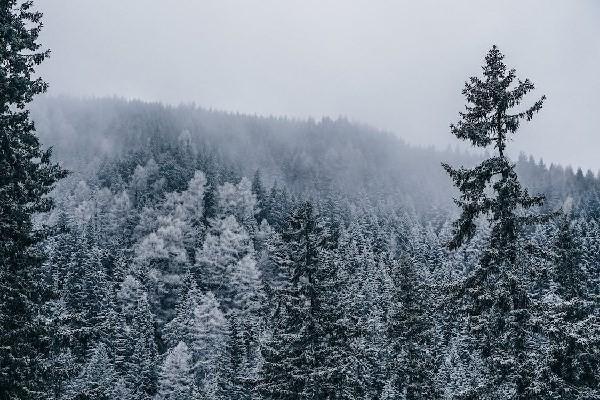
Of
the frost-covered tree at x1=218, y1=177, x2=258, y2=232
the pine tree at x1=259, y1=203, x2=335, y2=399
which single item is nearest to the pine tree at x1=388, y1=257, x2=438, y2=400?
the pine tree at x1=259, y1=203, x2=335, y2=399

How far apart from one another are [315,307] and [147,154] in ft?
393

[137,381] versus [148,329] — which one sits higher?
[148,329]

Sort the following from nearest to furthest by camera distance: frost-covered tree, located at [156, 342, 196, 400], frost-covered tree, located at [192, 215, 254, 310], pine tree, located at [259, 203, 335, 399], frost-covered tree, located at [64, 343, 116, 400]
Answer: pine tree, located at [259, 203, 335, 399], frost-covered tree, located at [64, 343, 116, 400], frost-covered tree, located at [156, 342, 196, 400], frost-covered tree, located at [192, 215, 254, 310]

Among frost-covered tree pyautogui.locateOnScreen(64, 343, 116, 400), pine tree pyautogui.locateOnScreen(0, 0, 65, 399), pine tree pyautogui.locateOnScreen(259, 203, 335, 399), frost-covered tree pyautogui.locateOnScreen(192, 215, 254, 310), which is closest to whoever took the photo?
pine tree pyautogui.locateOnScreen(0, 0, 65, 399)

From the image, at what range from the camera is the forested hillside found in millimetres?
19591

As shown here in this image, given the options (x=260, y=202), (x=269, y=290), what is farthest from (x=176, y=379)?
(x=260, y=202)

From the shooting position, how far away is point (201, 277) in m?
88.8

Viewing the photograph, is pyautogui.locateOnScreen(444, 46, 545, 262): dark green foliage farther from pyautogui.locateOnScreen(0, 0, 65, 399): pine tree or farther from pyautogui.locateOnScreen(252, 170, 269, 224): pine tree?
pyautogui.locateOnScreen(252, 170, 269, 224): pine tree

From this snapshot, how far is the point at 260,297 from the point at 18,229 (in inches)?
2646

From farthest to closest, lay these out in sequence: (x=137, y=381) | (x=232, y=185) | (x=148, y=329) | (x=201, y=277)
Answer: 1. (x=232, y=185)
2. (x=201, y=277)
3. (x=148, y=329)
4. (x=137, y=381)

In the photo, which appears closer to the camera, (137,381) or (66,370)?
(66,370)

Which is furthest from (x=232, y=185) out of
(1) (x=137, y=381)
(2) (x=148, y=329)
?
(1) (x=137, y=381)

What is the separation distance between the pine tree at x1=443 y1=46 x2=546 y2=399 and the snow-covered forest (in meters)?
0.05

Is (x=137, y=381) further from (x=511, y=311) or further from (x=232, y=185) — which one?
(x=232, y=185)
